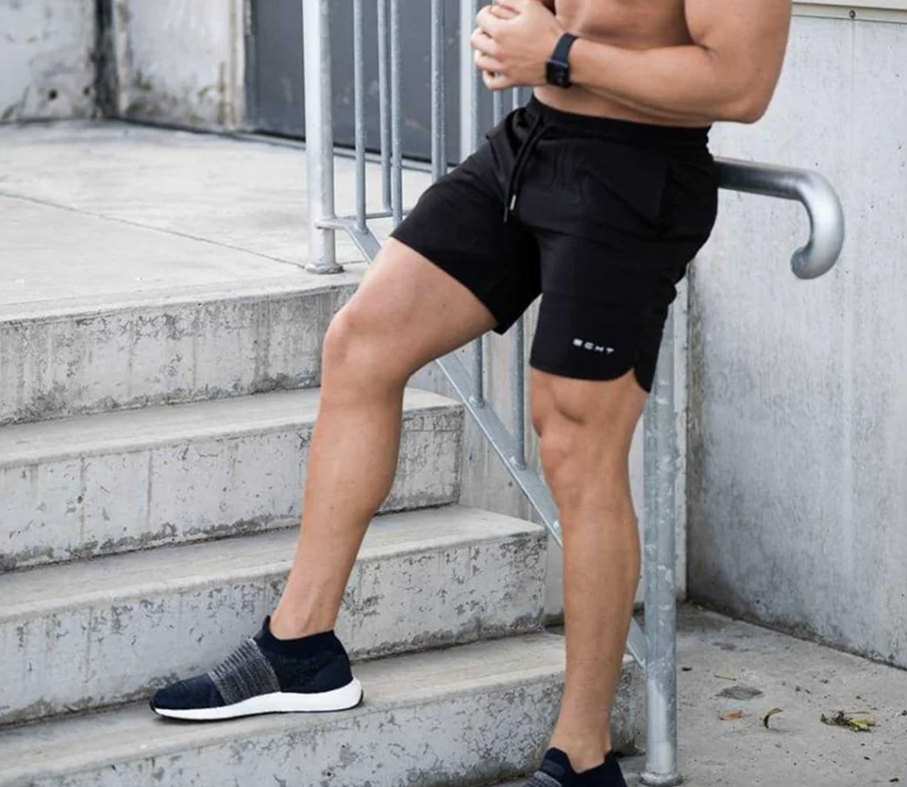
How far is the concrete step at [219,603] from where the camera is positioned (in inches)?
137

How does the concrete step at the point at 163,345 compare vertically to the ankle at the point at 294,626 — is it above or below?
above

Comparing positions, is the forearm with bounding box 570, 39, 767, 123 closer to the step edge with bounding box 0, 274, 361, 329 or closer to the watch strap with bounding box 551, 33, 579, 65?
the watch strap with bounding box 551, 33, 579, 65

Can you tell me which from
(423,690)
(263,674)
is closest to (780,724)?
(423,690)

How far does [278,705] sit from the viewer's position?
3.46 meters

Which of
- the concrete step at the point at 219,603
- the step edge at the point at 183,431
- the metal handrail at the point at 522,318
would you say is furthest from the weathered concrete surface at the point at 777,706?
the step edge at the point at 183,431

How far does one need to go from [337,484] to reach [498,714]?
0.64 meters

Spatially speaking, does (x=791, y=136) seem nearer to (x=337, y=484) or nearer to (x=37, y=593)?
(x=337, y=484)

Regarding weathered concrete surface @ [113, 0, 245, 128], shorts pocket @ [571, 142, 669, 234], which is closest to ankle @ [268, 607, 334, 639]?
shorts pocket @ [571, 142, 669, 234]

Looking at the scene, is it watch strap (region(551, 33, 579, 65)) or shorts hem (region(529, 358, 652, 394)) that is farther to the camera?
shorts hem (region(529, 358, 652, 394))

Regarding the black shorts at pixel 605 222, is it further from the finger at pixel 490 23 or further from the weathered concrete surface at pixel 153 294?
the weathered concrete surface at pixel 153 294

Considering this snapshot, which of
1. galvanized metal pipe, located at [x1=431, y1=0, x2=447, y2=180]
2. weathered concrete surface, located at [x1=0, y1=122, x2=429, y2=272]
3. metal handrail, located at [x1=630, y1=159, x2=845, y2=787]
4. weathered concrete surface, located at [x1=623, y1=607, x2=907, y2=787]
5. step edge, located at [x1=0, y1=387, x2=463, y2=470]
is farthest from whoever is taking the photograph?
weathered concrete surface, located at [x1=0, y1=122, x2=429, y2=272]

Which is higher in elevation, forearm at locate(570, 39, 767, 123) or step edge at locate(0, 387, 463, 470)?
forearm at locate(570, 39, 767, 123)

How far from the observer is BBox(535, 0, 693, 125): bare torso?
3.01 m

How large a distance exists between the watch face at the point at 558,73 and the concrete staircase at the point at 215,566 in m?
1.15
